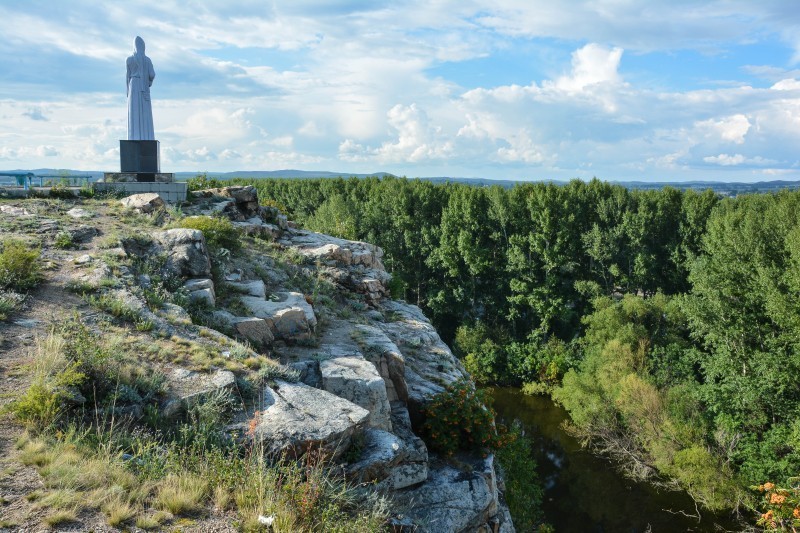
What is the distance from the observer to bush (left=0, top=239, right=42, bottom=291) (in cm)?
895

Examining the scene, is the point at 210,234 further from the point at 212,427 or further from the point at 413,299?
the point at 413,299

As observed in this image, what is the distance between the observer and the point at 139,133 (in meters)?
19.6

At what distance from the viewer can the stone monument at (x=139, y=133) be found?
767 inches

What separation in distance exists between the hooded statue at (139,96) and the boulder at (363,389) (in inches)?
593

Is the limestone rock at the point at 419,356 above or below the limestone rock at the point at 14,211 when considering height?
below

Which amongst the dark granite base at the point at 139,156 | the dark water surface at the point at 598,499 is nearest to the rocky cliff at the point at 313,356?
the dark granite base at the point at 139,156

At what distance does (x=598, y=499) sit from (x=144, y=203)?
19.5 metres

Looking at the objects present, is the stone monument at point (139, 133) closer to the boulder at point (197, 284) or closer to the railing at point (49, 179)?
the railing at point (49, 179)

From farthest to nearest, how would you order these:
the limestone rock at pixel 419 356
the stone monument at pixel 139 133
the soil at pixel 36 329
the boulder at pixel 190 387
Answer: the stone monument at pixel 139 133, the limestone rock at pixel 419 356, the boulder at pixel 190 387, the soil at pixel 36 329

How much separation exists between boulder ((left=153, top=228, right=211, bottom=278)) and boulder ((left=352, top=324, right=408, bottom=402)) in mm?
3765

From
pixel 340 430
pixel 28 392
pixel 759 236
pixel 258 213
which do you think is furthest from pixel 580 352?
pixel 28 392

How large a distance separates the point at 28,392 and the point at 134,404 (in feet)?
3.63

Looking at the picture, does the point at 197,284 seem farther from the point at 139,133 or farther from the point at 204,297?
the point at 139,133

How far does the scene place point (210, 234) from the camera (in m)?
13.9
